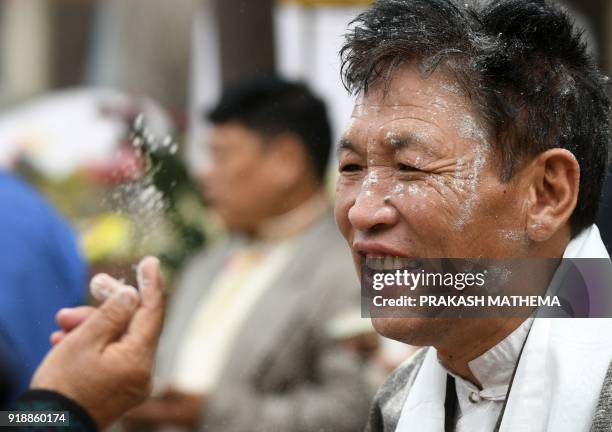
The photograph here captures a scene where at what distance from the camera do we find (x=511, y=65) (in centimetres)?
201

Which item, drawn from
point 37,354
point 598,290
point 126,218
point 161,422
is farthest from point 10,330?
→ point 598,290

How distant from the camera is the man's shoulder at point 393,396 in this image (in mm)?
2326

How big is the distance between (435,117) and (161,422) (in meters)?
2.24

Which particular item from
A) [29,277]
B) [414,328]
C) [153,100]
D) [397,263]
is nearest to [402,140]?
[397,263]

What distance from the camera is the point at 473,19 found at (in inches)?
80.1

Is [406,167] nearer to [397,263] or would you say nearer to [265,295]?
[397,263]

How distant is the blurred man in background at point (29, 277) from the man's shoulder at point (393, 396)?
82 cm

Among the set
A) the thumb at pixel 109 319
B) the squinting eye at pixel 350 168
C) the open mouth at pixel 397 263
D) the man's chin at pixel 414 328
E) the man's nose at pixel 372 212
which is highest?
the squinting eye at pixel 350 168

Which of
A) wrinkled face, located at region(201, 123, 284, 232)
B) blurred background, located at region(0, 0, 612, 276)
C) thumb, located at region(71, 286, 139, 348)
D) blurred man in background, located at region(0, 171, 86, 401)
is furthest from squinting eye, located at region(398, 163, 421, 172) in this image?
wrinkled face, located at region(201, 123, 284, 232)

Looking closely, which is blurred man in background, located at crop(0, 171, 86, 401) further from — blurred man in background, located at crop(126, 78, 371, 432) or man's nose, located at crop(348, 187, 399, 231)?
man's nose, located at crop(348, 187, 399, 231)

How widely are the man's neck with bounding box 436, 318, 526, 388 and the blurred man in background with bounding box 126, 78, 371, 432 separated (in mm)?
777

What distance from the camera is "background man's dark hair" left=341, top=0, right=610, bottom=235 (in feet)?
6.59

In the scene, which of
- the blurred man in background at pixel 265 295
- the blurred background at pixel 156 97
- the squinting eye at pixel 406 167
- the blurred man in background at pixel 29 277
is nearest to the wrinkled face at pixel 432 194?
the squinting eye at pixel 406 167

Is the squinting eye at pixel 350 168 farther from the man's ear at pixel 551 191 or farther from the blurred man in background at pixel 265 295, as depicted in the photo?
the blurred man in background at pixel 265 295
